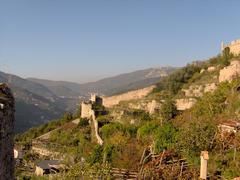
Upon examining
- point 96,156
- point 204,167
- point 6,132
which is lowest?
point 96,156

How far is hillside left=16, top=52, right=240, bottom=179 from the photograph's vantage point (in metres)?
22.8

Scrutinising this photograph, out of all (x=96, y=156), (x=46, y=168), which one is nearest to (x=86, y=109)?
(x=46, y=168)

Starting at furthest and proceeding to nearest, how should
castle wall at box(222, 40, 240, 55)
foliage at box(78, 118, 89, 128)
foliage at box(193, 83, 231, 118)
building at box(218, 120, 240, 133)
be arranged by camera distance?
1. castle wall at box(222, 40, 240, 55)
2. foliage at box(78, 118, 89, 128)
3. foliage at box(193, 83, 231, 118)
4. building at box(218, 120, 240, 133)

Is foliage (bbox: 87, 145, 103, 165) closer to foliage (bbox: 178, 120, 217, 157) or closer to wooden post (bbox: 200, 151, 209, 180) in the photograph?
foliage (bbox: 178, 120, 217, 157)

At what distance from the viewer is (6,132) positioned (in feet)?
20.5

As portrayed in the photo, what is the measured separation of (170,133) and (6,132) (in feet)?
74.8


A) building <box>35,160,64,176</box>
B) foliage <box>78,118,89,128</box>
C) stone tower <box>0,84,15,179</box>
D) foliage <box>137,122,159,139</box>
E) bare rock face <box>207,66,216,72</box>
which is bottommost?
building <box>35,160,64,176</box>

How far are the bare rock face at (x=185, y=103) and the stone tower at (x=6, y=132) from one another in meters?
32.5

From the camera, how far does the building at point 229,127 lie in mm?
26078

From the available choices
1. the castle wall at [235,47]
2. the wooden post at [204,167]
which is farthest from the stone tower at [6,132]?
the castle wall at [235,47]

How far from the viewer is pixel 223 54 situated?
46188 millimetres

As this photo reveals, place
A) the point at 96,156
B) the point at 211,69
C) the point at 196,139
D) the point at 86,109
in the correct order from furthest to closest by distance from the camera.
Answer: the point at 86,109 < the point at 211,69 < the point at 96,156 < the point at 196,139

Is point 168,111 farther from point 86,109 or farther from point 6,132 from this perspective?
point 6,132

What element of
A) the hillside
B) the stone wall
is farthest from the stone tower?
the stone wall
